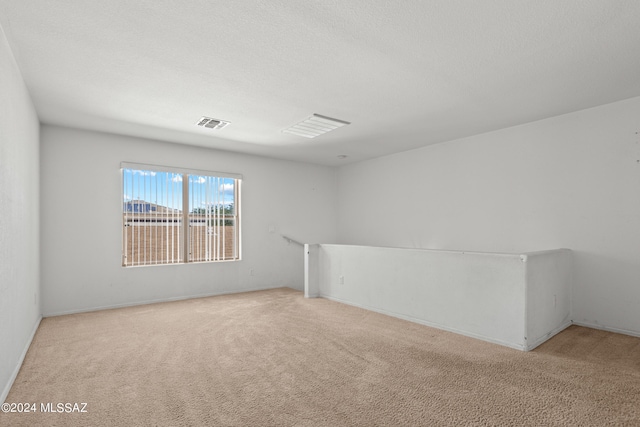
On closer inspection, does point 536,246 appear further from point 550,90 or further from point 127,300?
point 127,300

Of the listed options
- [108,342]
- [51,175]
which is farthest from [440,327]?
[51,175]

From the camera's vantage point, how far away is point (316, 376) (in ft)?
8.87

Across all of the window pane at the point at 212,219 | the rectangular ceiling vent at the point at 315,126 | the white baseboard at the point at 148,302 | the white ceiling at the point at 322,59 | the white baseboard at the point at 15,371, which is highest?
the white ceiling at the point at 322,59

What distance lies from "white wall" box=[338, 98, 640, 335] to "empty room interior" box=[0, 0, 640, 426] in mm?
26

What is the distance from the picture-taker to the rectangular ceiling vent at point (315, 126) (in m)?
4.33

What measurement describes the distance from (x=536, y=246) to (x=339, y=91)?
331 cm

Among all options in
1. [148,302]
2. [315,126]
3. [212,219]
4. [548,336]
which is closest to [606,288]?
[548,336]

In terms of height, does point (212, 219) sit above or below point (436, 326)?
above

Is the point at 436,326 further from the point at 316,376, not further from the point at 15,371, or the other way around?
the point at 15,371

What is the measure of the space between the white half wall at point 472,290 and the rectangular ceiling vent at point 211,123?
2.67 m

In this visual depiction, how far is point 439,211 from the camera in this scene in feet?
18.3

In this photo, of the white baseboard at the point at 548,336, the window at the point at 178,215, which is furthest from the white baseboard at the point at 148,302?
the white baseboard at the point at 548,336

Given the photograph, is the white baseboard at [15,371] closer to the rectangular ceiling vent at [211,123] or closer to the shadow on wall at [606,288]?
the rectangular ceiling vent at [211,123]

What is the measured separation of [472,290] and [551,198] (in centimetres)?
176
